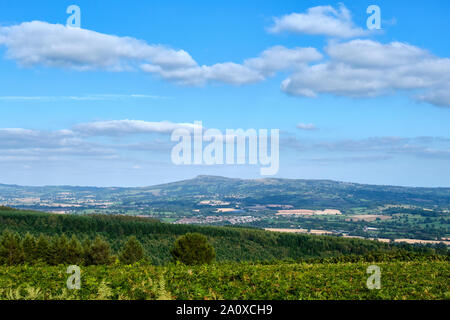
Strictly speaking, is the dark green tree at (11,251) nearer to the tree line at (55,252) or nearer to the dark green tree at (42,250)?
the tree line at (55,252)

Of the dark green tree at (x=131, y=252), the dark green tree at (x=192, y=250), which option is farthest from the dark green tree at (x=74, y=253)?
the dark green tree at (x=192, y=250)

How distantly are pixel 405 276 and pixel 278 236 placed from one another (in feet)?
537

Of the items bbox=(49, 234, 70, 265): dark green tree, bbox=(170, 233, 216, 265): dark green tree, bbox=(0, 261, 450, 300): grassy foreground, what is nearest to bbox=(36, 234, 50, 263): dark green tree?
bbox=(49, 234, 70, 265): dark green tree

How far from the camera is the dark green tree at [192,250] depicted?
7144cm

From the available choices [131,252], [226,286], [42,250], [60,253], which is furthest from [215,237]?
[226,286]

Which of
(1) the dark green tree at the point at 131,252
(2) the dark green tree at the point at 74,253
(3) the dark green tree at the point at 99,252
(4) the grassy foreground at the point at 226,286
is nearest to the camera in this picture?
(4) the grassy foreground at the point at 226,286

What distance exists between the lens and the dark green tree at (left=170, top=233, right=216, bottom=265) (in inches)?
2813

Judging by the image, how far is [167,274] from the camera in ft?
81.0

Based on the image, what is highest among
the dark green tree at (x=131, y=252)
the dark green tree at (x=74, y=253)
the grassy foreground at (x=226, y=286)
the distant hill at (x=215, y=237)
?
the grassy foreground at (x=226, y=286)

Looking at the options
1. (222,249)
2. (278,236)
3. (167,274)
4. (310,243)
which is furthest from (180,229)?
(167,274)

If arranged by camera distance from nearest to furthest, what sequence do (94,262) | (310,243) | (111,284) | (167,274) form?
1. (111,284)
2. (167,274)
3. (94,262)
4. (310,243)

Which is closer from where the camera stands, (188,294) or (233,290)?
(188,294)
